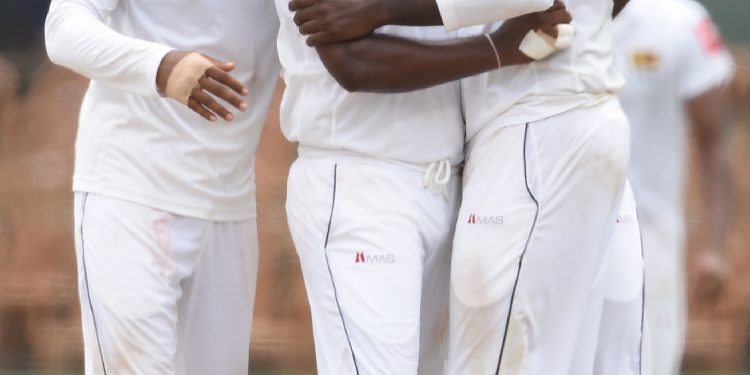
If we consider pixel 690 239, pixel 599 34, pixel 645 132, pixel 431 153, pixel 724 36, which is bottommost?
pixel 690 239

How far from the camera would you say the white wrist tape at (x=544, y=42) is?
4.12 metres

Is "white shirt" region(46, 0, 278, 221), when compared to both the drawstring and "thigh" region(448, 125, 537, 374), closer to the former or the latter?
the drawstring

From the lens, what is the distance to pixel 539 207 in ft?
13.6

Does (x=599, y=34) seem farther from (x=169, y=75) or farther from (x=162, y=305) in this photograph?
(x=162, y=305)

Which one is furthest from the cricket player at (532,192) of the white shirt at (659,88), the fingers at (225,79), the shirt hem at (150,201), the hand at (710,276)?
the hand at (710,276)

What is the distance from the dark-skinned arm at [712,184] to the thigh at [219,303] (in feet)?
5.00

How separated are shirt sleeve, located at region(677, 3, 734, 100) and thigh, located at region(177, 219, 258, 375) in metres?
1.53

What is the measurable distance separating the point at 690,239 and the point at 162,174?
343 centimetres

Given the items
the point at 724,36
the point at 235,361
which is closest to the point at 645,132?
the point at 235,361

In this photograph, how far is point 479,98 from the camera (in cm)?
430

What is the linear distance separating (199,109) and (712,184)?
196cm

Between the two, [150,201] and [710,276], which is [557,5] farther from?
[710,276]

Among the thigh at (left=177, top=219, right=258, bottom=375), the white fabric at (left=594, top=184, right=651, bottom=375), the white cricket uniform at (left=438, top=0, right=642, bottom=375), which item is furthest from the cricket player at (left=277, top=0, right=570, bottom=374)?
the thigh at (left=177, top=219, right=258, bottom=375)

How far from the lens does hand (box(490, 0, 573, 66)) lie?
13.5 ft
